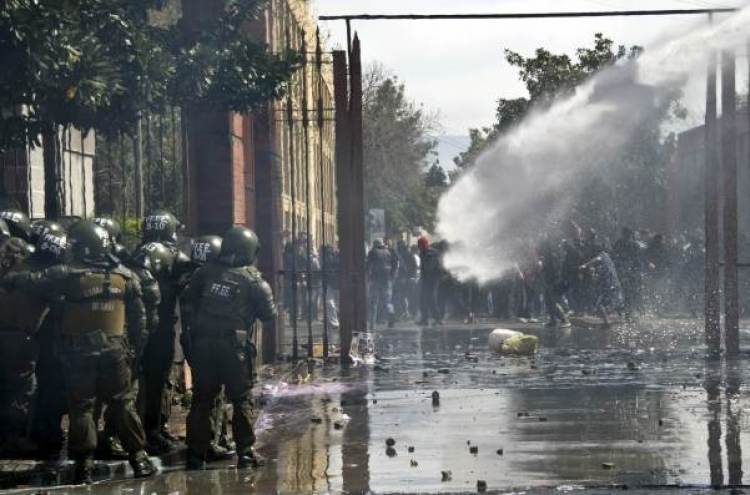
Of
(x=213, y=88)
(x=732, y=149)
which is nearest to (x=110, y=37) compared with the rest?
(x=213, y=88)

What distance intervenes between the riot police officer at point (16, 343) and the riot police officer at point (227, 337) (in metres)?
1.15

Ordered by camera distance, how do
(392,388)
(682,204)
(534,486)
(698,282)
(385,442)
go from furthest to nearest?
(682,204) < (698,282) < (392,388) < (385,442) < (534,486)

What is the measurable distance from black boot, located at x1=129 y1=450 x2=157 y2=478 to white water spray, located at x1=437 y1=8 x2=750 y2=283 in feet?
58.4

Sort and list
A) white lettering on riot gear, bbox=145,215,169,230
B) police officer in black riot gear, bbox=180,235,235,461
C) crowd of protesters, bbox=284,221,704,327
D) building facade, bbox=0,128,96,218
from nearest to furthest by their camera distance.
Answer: police officer in black riot gear, bbox=180,235,235,461
white lettering on riot gear, bbox=145,215,169,230
building facade, bbox=0,128,96,218
crowd of protesters, bbox=284,221,704,327

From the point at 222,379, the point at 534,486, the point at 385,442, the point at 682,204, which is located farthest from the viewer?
the point at 682,204

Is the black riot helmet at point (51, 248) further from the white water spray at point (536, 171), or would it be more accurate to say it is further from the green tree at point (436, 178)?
the green tree at point (436, 178)

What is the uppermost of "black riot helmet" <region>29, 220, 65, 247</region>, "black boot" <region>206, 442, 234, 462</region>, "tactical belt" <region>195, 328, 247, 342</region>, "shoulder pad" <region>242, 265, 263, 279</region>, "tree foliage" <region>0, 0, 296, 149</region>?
"tree foliage" <region>0, 0, 296, 149</region>

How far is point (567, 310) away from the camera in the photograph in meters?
28.9

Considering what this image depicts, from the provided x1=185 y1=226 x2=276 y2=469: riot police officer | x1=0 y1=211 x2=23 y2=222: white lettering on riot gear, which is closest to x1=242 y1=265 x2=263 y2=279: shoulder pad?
x1=185 y1=226 x2=276 y2=469: riot police officer

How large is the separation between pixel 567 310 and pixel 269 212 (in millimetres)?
13265

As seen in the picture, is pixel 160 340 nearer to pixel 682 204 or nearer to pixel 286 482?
pixel 286 482

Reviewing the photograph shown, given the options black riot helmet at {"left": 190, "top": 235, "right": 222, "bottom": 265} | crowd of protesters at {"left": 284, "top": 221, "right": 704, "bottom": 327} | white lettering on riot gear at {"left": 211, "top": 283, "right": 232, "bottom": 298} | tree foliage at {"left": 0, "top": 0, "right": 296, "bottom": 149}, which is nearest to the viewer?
white lettering on riot gear at {"left": 211, "top": 283, "right": 232, "bottom": 298}

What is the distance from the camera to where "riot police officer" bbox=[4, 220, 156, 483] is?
930 cm

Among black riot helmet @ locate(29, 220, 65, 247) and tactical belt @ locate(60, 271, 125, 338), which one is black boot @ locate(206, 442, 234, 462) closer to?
tactical belt @ locate(60, 271, 125, 338)
